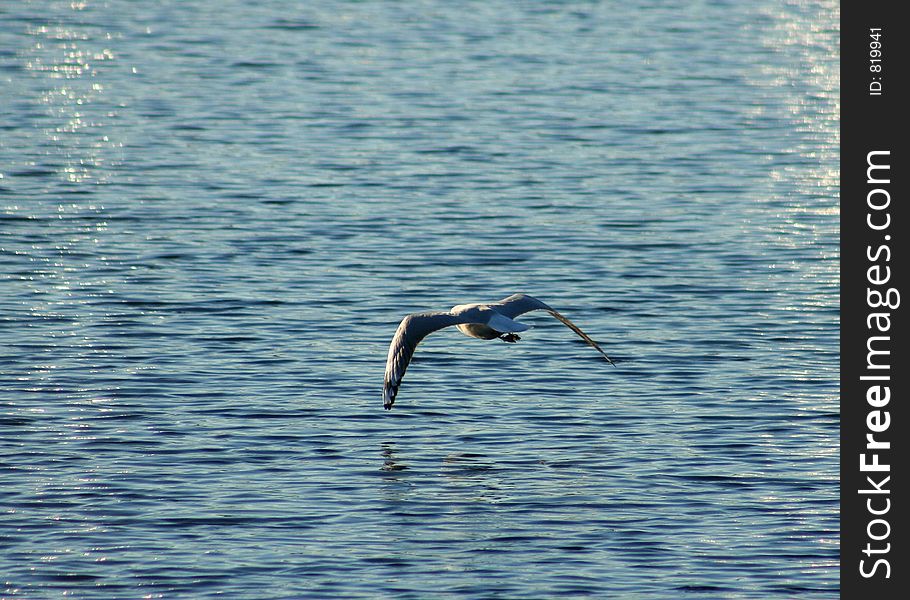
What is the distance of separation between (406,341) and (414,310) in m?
4.59

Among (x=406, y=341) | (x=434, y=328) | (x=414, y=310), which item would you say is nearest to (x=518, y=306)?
(x=434, y=328)

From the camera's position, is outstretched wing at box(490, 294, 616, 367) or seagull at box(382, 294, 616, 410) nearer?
seagull at box(382, 294, 616, 410)

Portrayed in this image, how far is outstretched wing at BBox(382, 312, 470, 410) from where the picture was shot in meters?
16.5

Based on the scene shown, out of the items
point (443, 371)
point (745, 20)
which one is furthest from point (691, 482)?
point (745, 20)

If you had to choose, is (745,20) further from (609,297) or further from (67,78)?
(609,297)

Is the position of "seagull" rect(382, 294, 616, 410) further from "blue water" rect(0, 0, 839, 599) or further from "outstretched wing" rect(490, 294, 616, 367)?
"blue water" rect(0, 0, 839, 599)

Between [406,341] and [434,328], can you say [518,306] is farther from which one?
[406,341]

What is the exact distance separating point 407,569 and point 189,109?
907 inches
